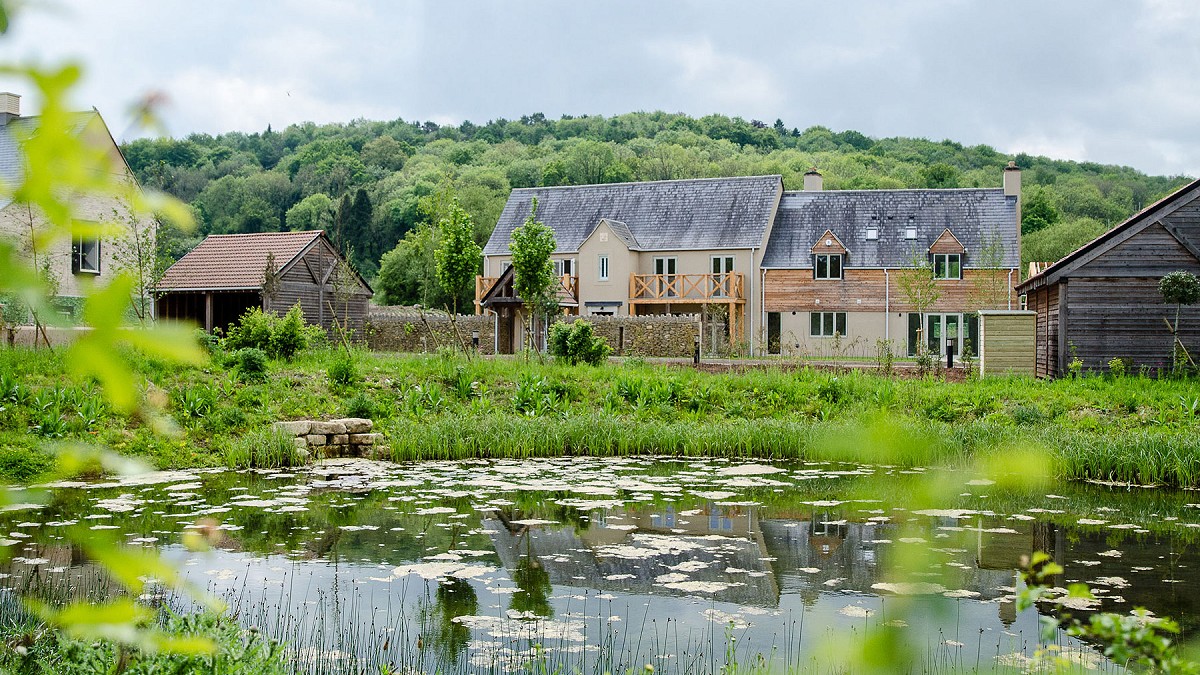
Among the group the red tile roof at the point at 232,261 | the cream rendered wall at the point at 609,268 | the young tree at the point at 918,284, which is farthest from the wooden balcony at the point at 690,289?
the red tile roof at the point at 232,261

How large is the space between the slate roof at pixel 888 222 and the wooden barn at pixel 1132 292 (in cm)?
1511

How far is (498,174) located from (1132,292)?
60.4 metres

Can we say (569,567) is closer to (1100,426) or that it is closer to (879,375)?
(1100,426)

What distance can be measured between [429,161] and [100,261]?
61.4 metres

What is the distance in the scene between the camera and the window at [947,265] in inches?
1567

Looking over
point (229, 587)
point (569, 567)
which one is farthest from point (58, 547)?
point (569, 567)

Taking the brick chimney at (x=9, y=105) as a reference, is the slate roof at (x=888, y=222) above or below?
below

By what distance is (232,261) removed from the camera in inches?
1460

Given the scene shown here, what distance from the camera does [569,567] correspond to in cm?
900

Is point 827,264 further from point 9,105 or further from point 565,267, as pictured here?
point 9,105

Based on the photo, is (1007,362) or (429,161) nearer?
(1007,362)

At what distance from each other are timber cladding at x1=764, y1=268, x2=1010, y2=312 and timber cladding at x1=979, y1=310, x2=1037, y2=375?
Result: 14.4 m

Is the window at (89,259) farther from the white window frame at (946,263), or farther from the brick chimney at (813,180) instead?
the white window frame at (946,263)

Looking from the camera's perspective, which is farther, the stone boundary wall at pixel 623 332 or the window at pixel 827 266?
the window at pixel 827 266
